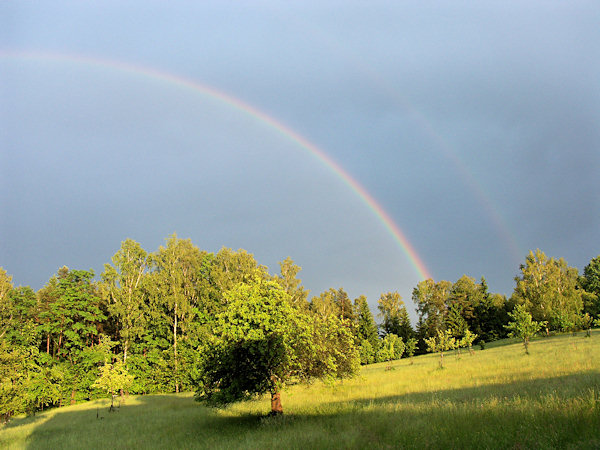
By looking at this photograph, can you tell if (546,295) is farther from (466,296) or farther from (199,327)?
(199,327)

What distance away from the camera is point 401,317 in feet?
306

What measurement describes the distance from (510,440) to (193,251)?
5813cm

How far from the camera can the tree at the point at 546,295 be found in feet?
196

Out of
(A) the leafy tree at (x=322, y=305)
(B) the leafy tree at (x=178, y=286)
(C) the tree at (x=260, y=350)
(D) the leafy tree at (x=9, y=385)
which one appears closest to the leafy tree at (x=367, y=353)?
(A) the leafy tree at (x=322, y=305)

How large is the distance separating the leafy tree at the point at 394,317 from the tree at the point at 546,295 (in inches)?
1004

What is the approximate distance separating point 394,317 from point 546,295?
3739 cm

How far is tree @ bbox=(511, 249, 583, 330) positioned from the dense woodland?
0.30m

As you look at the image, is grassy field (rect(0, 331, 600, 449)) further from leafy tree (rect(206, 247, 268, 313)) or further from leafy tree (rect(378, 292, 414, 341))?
leafy tree (rect(378, 292, 414, 341))

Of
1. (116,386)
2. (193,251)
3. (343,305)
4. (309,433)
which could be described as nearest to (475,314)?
(343,305)

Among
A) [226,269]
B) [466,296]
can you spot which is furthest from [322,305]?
[466,296]

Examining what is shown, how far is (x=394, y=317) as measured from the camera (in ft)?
313

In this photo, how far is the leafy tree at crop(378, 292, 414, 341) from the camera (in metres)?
90.1

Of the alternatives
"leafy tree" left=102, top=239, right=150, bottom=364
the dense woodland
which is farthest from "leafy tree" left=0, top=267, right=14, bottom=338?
"leafy tree" left=102, top=239, right=150, bottom=364

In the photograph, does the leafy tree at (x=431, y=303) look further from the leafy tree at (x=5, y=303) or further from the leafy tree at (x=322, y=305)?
the leafy tree at (x=5, y=303)
